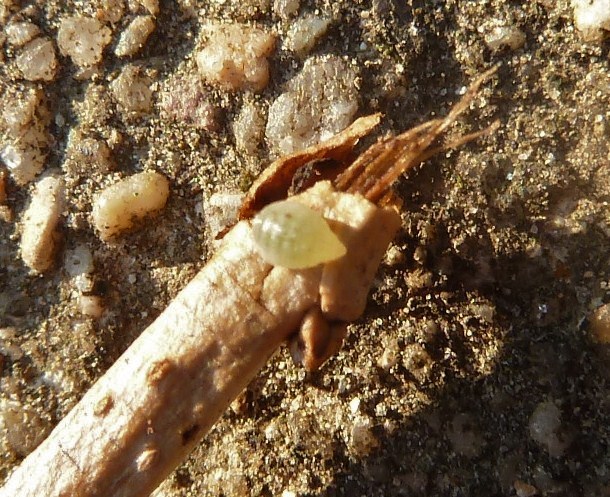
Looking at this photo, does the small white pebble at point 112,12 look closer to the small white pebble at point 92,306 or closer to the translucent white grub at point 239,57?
the translucent white grub at point 239,57

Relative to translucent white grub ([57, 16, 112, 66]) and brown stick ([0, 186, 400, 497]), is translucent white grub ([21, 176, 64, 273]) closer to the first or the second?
translucent white grub ([57, 16, 112, 66])

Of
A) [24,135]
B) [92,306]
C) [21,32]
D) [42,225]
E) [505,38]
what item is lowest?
[92,306]

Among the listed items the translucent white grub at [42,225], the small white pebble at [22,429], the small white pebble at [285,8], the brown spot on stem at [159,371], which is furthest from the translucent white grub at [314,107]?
the small white pebble at [22,429]

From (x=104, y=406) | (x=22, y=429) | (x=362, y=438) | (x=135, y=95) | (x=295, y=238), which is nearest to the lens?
(x=295, y=238)

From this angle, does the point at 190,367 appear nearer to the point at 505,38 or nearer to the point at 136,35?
the point at 136,35

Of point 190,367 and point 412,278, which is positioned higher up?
point 190,367

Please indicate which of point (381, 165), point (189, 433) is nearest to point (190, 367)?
point (189, 433)

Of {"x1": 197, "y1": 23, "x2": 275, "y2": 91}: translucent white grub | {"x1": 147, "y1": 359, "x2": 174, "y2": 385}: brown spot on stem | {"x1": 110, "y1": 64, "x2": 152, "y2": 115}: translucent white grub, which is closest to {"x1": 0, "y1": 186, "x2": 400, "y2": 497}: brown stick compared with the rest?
{"x1": 147, "y1": 359, "x2": 174, "y2": 385}: brown spot on stem
